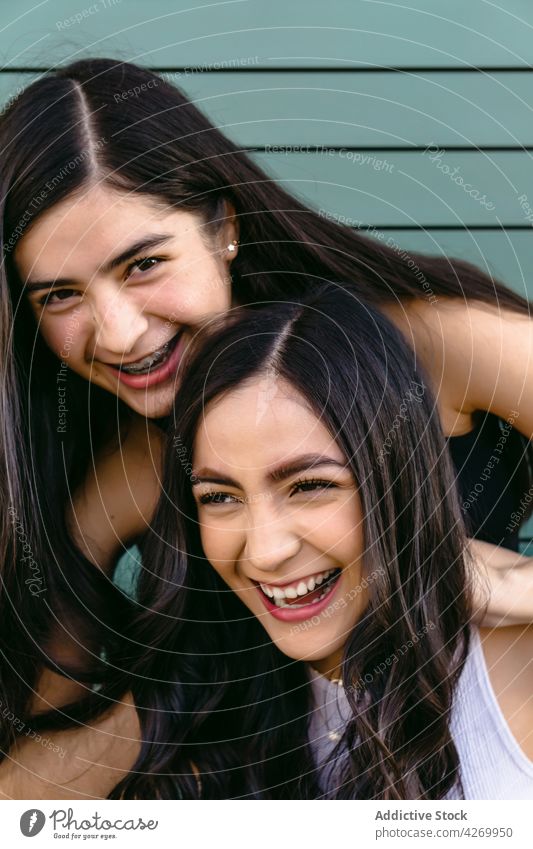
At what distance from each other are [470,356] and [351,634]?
1.20 feet

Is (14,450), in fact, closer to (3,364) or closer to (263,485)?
(3,364)

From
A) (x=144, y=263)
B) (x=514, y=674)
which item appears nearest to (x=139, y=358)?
(x=144, y=263)

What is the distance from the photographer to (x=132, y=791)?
121 centimetres

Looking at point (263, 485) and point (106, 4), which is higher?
point (106, 4)

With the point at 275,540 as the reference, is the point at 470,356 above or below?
above

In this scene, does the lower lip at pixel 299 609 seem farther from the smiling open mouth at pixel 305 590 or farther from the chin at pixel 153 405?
the chin at pixel 153 405

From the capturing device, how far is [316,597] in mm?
1103

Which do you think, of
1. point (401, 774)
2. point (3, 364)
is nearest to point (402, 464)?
point (401, 774)

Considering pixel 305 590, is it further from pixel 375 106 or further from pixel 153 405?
pixel 375 106

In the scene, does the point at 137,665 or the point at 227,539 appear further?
the point at 137,665

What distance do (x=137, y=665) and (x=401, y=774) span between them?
35 centimetres
